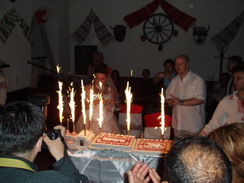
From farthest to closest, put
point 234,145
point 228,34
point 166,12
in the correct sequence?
point 166,12, point 228,34, point 234,145

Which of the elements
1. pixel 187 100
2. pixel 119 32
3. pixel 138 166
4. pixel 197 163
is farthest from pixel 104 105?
pixel 119 32

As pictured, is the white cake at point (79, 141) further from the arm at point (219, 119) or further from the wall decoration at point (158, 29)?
the wall decoration at point (158, 29)

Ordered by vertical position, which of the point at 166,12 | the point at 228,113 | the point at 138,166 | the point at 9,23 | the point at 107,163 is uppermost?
the point at 166,12

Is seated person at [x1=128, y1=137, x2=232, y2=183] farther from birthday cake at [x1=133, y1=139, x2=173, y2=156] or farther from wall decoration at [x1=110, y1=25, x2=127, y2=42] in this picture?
wall decoration at [x1=110, y1=25, x2=127, y2=42]

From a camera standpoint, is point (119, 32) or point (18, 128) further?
point (119, 32)

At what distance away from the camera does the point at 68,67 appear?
11336mm

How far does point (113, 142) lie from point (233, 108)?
1538 mm

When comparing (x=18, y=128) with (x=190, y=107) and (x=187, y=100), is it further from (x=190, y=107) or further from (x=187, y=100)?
(x=190, y=107)

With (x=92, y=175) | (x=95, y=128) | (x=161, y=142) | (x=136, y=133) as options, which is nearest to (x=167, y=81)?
(x=136, y=133)

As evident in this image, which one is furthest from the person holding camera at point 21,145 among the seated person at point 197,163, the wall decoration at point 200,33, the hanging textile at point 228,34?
the hanging textile at point 228,34

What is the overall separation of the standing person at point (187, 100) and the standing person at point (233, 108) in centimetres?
100

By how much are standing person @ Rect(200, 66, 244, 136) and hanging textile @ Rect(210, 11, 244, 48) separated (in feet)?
23.7

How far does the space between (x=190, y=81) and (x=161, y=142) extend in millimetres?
1600

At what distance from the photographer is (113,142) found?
3170 mm
